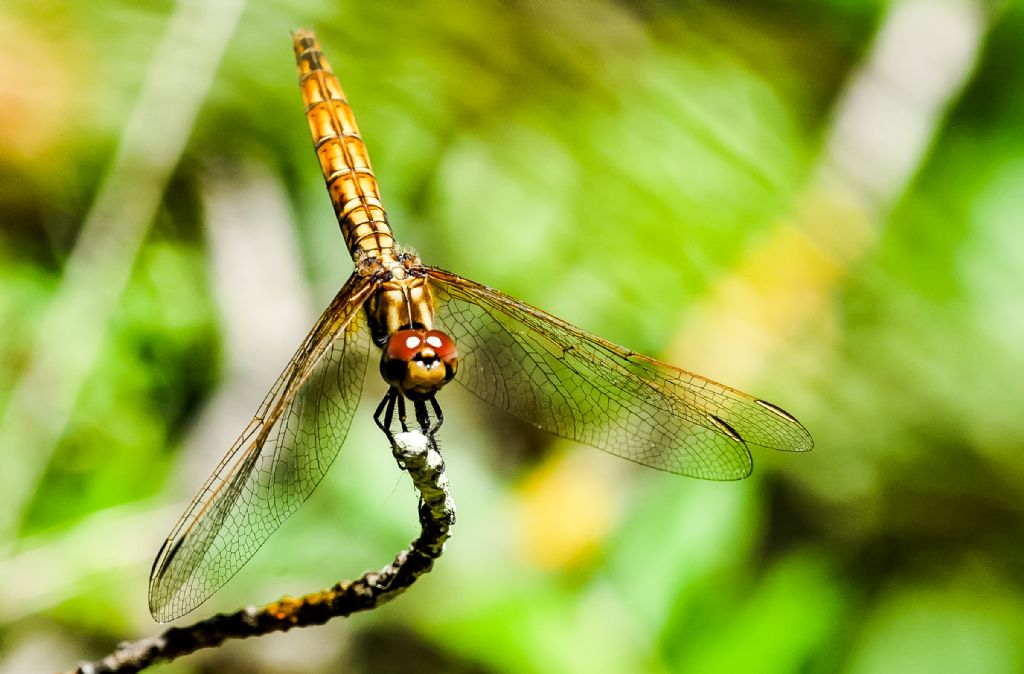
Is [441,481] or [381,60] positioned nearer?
[441,481]

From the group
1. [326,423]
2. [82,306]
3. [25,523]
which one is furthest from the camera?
[82,306]

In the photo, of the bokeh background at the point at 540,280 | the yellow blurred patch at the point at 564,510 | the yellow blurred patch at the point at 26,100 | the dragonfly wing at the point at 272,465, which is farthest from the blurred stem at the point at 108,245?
the yellow blurred patch at the point at 564,510

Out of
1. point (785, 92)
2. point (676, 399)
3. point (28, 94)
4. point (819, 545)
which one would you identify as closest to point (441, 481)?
point (676, 399)

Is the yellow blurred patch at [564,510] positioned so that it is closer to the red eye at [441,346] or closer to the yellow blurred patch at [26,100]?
the red eye at [441,346]

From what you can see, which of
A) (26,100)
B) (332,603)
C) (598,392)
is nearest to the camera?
(332,603)

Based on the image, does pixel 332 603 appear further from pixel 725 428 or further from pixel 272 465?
pixel 725 428

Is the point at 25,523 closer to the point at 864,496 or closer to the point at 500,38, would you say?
the point at 500,38

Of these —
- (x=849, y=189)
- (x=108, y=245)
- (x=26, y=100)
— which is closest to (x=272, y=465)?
(x=108, y=245)
